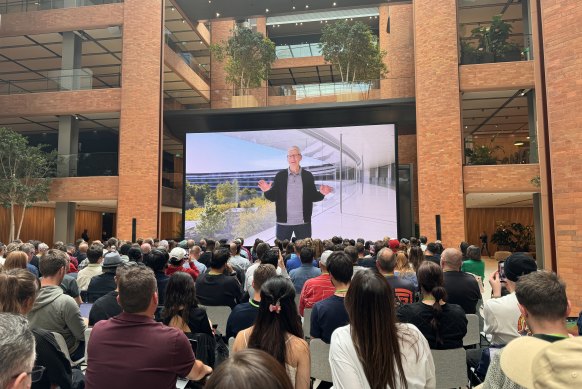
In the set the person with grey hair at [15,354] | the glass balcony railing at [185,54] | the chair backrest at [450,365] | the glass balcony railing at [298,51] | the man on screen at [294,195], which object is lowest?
the chair backrest at [450,365]

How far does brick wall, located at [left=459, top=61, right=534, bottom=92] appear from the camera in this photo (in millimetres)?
15211

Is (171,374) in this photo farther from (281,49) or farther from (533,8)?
(281,49)

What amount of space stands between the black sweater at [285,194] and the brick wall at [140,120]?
15.4 ft

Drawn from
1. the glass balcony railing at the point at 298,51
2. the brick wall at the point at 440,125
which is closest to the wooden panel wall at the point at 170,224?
the glass balcony railing at the point at 298,51

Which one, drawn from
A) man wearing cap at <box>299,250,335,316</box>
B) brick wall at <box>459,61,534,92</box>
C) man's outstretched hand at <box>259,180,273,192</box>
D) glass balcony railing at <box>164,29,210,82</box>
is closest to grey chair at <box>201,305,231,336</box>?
man wearing cap at <box>299,250,335,316</box>

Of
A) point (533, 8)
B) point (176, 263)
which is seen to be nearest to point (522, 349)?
point (176, 263)

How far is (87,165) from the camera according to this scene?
706 inches

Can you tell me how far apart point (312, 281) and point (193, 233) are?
44.2ft

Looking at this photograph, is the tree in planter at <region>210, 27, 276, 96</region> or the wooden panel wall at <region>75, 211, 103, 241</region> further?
the wooden panel wall at <region>75, 211, 103, 241</region>

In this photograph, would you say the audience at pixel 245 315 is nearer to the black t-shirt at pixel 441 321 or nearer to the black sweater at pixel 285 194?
the black t-shirt at pixel 441 321

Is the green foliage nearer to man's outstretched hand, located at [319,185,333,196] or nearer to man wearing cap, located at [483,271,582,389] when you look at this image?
man's outstretched hand, located at [319,185,333,196]

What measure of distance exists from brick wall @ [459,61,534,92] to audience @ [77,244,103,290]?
45.8 feet

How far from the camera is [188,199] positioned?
17594mm

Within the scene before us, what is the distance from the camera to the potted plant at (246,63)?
18562mm
